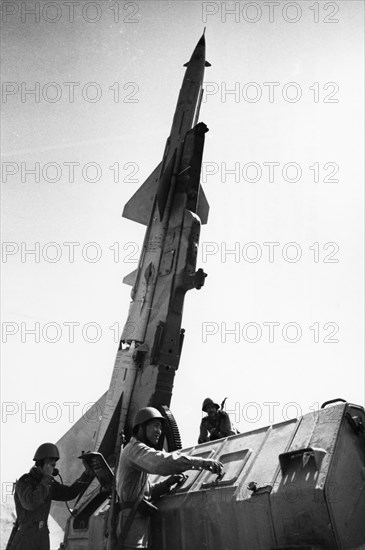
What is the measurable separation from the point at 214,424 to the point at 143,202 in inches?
215

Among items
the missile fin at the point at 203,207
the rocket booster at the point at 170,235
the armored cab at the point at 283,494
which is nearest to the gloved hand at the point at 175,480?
the armored cab at the point at 283,494

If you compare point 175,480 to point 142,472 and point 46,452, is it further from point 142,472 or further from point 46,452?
point 46,452

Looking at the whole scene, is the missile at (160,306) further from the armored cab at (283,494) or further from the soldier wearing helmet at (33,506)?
the armored cab at (283,494)

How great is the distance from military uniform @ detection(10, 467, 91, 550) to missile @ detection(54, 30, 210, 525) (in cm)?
295

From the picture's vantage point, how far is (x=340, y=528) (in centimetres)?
307

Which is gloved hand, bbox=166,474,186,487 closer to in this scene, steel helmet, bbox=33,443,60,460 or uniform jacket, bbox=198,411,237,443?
steel helmet, bbox=33,443,60,460

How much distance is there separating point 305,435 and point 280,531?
685mm

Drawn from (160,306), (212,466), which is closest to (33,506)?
(212,466)

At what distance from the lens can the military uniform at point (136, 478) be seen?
4094 mm

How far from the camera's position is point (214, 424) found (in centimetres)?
888

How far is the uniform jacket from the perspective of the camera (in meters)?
8.71

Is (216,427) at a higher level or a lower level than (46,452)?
higher

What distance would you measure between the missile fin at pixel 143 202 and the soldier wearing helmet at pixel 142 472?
7655 millimetres

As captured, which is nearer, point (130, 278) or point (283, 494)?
point (283, 494)
